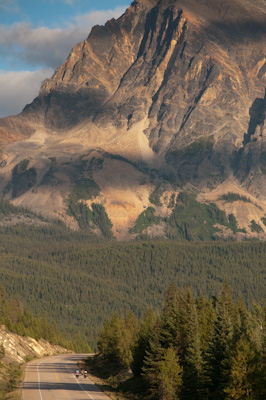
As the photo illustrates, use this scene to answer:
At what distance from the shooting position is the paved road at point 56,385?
102500 millimetres

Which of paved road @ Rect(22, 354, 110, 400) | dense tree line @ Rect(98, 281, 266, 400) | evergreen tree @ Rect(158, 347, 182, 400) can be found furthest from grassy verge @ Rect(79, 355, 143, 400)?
evergreen tree @ Rect(158, 347, 182, 400)

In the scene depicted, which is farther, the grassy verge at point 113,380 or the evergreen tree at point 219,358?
the grassy verge at point 113,380

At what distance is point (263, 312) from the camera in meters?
143

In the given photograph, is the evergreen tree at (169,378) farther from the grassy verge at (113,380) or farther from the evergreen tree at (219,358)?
the grassy verge at (113,380)

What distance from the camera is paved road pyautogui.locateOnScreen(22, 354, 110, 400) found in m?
102

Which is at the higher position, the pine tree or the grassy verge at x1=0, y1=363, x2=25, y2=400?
the pine tree

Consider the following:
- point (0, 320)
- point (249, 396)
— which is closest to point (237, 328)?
point (249, 396)

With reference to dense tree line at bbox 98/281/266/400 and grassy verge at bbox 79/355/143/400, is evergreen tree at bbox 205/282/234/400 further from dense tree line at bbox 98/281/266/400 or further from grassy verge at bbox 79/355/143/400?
grassy verge at bbox 79/355/143/400

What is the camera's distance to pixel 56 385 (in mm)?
117625

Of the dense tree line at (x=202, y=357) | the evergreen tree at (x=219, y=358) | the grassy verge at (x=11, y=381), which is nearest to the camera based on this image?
the dense tree line at (x=202, y=357)

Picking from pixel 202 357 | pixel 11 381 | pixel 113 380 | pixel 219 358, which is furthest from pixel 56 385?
pixel 219 358

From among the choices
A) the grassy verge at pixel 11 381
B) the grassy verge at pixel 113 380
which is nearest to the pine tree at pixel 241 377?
the grassy verge at pixel 113 380

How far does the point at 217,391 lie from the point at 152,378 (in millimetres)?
17260

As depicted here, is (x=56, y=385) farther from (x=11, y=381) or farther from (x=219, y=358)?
(x=219, y=358)
